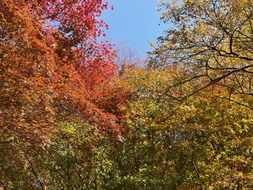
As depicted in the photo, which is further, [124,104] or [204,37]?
[124,104]

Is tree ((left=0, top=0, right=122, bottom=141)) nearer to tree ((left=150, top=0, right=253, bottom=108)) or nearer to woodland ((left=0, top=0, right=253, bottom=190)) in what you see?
woodland ((left=0, top=0, right=253, bottom=190))

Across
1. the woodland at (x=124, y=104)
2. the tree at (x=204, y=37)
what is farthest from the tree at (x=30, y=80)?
the tree at (x=204, y=37)

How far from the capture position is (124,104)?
40.7 feet

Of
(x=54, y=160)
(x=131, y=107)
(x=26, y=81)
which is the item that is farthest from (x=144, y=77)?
(x=26, y=81)

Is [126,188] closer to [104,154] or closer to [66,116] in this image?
[104,154]

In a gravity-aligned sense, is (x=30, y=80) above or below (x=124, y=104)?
below

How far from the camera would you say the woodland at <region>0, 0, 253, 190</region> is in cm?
748

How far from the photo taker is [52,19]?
11.2 m

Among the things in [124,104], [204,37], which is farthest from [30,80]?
[124,104]

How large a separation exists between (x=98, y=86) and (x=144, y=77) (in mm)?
1266

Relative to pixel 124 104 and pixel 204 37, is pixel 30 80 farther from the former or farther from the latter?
pixel 124 104

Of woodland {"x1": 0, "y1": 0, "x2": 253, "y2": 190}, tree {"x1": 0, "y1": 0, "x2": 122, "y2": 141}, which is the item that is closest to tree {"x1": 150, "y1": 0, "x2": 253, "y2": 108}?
woodland {"x1": 0, "y1": 0, "x2": 253, "y2": 190}

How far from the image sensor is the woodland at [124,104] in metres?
7.48

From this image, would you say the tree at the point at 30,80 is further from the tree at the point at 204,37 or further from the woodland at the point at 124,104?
the tree at the point at 204,37
